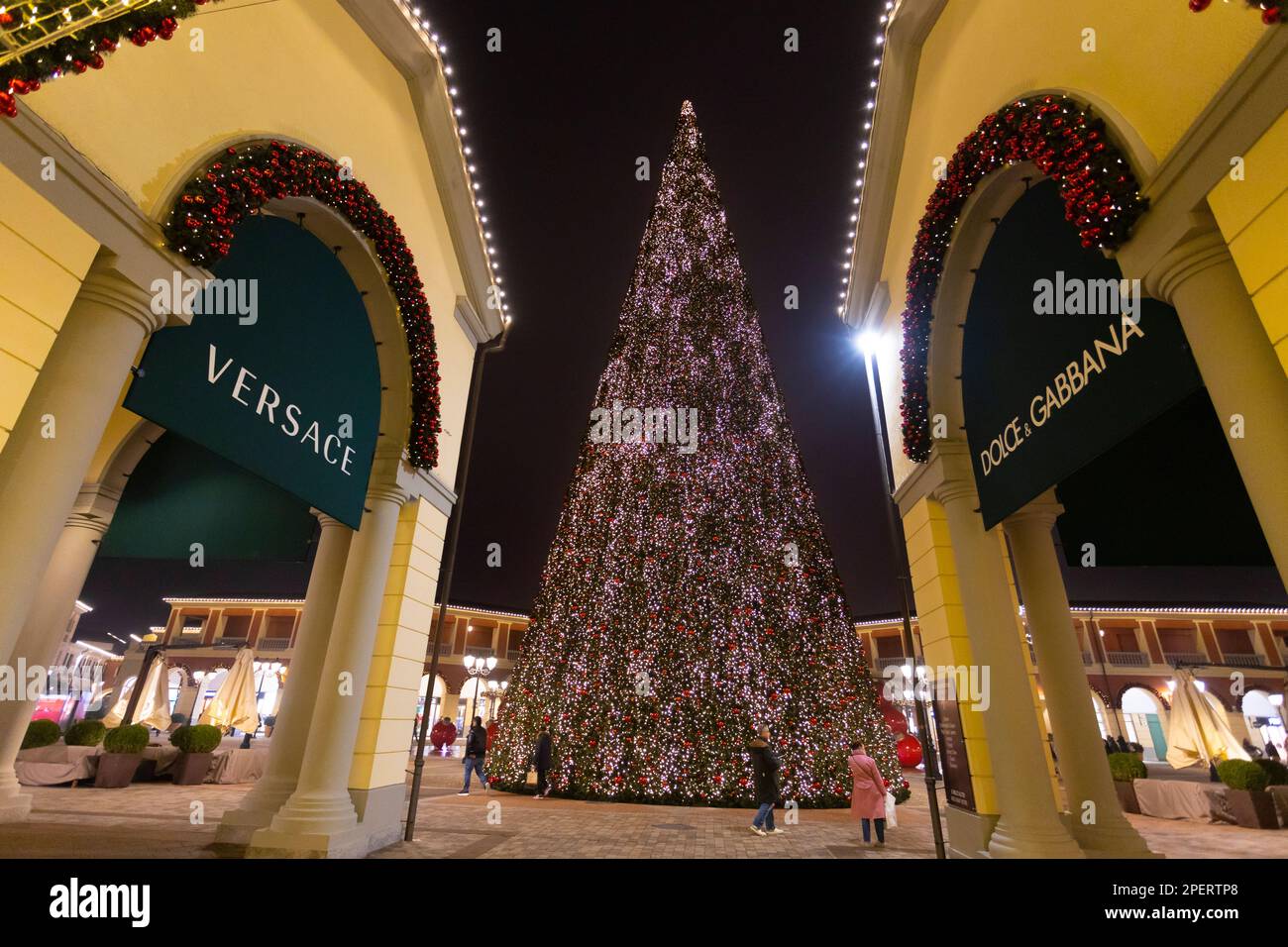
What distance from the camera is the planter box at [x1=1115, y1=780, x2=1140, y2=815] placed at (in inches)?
462

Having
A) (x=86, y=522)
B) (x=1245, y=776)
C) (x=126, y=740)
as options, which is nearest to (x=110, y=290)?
(x=86, y=522)

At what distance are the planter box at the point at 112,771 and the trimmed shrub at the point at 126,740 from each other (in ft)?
0.32

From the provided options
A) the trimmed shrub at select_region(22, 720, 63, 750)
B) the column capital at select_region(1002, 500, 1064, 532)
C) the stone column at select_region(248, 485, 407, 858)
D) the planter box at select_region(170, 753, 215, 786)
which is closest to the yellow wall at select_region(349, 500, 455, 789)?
the stone column at select_region(248, 485, 407, 858)

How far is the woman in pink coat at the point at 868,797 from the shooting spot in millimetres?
7383

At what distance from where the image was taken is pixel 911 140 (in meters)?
7.00

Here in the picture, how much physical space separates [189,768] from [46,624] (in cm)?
512

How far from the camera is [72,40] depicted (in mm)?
2523

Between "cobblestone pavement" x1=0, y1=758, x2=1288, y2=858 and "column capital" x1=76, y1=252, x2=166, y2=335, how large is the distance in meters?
4.71

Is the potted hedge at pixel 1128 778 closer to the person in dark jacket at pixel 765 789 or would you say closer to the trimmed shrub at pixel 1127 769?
the trimmed shrub at pixel 1127 769

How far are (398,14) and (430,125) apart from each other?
1210mm

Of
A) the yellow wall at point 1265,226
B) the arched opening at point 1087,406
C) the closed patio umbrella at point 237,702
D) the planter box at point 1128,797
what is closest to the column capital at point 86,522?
the closed patio umbrella at point 237,702

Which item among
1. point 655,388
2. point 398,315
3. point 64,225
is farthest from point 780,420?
point 64,225

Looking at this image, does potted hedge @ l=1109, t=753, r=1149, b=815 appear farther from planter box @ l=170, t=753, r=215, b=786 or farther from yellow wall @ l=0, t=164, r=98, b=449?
planter box @ l=170, t=753, r=215, b=786

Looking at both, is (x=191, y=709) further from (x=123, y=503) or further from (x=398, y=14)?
(x=398, y=14)
